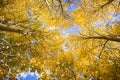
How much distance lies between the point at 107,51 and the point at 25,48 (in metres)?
3.41

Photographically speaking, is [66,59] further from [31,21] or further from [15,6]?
[15,6]

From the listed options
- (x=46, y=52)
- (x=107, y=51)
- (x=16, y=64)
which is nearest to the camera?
(x=16, y=64)

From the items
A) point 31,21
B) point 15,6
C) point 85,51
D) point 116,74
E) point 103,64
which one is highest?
point 15,6

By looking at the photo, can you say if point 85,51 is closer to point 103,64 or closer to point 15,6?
point 103,64

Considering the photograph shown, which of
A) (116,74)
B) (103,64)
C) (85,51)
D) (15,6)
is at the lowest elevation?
(116,74)

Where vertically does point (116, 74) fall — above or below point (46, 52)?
below

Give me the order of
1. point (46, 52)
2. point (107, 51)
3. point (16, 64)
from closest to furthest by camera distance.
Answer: point (16, 64) → point (46, 52) → point (107, 51)

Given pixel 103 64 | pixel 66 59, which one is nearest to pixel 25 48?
pixel 66 59

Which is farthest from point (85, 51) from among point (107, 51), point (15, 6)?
point (15, 6)

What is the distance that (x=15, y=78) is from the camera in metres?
7.86

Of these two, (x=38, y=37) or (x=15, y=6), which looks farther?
(x=15, y=6)

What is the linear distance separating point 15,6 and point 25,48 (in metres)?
2.12

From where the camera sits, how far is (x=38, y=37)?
30.7ft

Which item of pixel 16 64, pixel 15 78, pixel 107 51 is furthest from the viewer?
pixel 107 51
